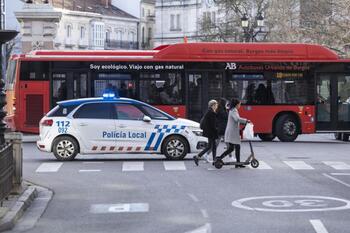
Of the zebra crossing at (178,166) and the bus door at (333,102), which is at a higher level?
the bus door at (333,102)

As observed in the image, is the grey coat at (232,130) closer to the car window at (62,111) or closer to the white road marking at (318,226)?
the car window at (62,111)

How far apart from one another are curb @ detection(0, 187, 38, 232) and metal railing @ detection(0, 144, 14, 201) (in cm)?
26

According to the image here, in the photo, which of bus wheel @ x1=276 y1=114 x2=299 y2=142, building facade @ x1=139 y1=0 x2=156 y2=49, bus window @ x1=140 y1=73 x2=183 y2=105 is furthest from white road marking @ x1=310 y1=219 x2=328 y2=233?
building facade @ x1=139 y1=0 x2=156 y2=49

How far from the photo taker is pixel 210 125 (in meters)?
20.1

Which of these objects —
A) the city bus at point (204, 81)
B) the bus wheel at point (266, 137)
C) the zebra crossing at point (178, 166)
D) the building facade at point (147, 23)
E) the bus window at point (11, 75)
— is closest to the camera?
the zebra crossing at point (178, 166)

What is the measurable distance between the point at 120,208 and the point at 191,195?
1.90 meters

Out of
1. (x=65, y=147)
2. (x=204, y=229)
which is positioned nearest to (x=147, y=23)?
(x=65, y=147)

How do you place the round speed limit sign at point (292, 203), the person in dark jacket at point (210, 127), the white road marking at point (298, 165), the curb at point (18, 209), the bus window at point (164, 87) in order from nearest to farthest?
the curb at point (18, 209)
the round speed limit sign at point (292, 203)
the white road marking at point (298, 165)
the person in dark jacket at point (210, 127)
the bus window at point (164, 87)

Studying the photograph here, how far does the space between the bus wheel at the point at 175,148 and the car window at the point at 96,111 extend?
1701 mm

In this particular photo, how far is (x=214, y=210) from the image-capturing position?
12875 mm

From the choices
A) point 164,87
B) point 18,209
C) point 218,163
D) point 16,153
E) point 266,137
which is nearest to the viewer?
point 18,209

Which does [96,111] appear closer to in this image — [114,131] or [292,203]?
[114,131]

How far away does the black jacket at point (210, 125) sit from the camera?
20.1m

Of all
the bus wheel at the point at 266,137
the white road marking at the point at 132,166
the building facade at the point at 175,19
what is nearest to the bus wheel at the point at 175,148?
the white road marking at the point at 132,166
